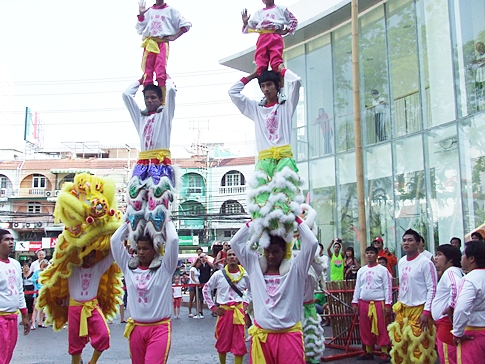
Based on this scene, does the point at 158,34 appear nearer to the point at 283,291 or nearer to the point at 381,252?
the point at 283,291

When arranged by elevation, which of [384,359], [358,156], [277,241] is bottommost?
[384,359]

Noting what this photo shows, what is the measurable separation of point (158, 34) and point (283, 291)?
3035mm

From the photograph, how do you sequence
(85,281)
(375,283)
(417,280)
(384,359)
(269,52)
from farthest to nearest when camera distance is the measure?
1. (375,283)
2. (384,359)
3. (417,280)
4. (85,281)
5. (269,52)

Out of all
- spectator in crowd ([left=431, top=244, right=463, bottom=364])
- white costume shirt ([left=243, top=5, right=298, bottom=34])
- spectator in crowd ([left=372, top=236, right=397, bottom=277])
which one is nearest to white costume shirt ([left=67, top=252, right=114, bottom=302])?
white costume shirt ([left=243, top=5, right=298, bottom=34])

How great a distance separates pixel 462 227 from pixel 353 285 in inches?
116

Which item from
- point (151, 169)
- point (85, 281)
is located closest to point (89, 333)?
point (85, 281)

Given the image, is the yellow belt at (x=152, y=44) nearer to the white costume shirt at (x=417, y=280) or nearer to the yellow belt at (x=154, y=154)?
the yellow belt at (x=154, y=154)

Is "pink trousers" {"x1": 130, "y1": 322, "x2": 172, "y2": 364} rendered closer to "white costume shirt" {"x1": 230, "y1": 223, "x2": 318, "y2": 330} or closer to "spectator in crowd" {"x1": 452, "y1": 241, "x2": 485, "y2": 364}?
"white costume shirt" {"x1": 230, "y1": 223, "x2": 318, "y2": 330}

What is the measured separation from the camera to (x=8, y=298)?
6051 mm

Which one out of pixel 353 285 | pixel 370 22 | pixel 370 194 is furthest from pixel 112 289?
pixel 370 22

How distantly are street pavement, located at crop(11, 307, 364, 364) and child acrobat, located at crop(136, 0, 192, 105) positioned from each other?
4.52 meters

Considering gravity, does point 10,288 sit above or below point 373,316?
above

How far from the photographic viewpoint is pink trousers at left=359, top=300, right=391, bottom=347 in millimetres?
7980

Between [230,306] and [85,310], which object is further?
[230,306]
